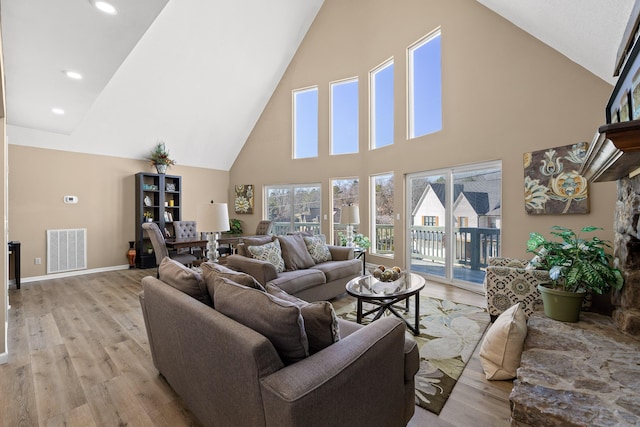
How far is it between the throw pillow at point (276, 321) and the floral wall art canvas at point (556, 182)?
3.60 m

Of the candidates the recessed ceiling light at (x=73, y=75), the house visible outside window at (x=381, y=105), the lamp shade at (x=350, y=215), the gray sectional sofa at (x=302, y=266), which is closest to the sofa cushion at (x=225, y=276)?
the gray sectional sofa at (x=302, y=266)

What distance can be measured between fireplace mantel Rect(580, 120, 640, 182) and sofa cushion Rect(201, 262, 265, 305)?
1.94 meters

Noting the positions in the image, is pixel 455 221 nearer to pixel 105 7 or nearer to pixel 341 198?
pixel 341 198

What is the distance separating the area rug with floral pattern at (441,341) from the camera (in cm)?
191

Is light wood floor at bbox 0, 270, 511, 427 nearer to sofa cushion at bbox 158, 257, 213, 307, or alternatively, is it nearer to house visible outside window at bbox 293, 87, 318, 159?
sofa cushion at bbox 158, 257, 213, 307

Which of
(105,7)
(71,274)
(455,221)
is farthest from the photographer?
(71,274)

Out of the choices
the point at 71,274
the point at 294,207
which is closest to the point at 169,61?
the point at 294,207

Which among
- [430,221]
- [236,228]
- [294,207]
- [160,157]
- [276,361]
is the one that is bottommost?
[276,361]

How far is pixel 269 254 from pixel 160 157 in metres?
4.37

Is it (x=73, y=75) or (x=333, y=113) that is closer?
(x=73, y=75)

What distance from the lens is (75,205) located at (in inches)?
211

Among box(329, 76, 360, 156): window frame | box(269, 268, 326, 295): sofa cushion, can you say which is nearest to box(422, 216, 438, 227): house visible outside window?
box(329, 76, 360, 156): window frame

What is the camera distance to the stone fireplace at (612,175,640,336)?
2.02 meters

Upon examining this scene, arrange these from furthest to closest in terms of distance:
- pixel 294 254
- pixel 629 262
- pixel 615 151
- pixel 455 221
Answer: pixel 455 221 → pixel 294 254 → pixel 629 262 → pixel 615 151
